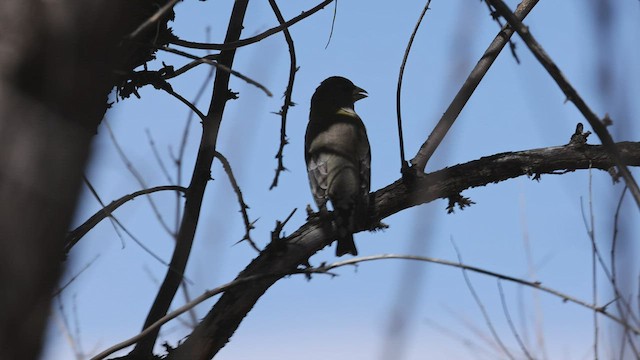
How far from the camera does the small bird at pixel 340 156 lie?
483 cm

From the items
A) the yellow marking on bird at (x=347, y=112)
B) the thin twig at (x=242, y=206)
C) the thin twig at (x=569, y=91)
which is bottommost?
the thin twig at (x=569, y=91)

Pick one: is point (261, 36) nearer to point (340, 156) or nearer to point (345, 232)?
point (345, 232)

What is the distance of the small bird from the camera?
15.9 ft

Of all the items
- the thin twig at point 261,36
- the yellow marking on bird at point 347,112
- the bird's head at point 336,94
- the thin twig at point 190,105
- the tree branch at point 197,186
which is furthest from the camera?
the bird's head at point 336,94

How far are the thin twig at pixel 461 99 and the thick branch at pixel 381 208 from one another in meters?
0.15

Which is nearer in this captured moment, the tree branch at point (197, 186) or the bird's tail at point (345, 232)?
the tree branch at point (197, 186)

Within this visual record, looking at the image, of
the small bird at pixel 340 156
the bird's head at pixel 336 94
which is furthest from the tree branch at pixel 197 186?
the bird's head at pixel 336 94

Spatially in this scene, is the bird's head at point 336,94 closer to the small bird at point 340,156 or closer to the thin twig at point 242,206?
the small bird at point 340,156

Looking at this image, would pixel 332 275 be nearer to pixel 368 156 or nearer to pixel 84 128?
pixel 84 128

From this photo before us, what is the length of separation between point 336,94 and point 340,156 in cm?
152

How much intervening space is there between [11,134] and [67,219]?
0.64ft

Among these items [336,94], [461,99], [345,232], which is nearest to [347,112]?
[336,94]

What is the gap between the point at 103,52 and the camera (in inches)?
61.7

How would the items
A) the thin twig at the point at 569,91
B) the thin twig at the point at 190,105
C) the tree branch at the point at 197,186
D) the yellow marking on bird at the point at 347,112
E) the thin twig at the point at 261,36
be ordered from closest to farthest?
the thin twig at the point at 569,91 → the thin twig at the point at 261,36 → the tree branch at the point at 197,186 → the thin twig at the point at 190,105 → the yellow marking on bird at the point at 347,112
